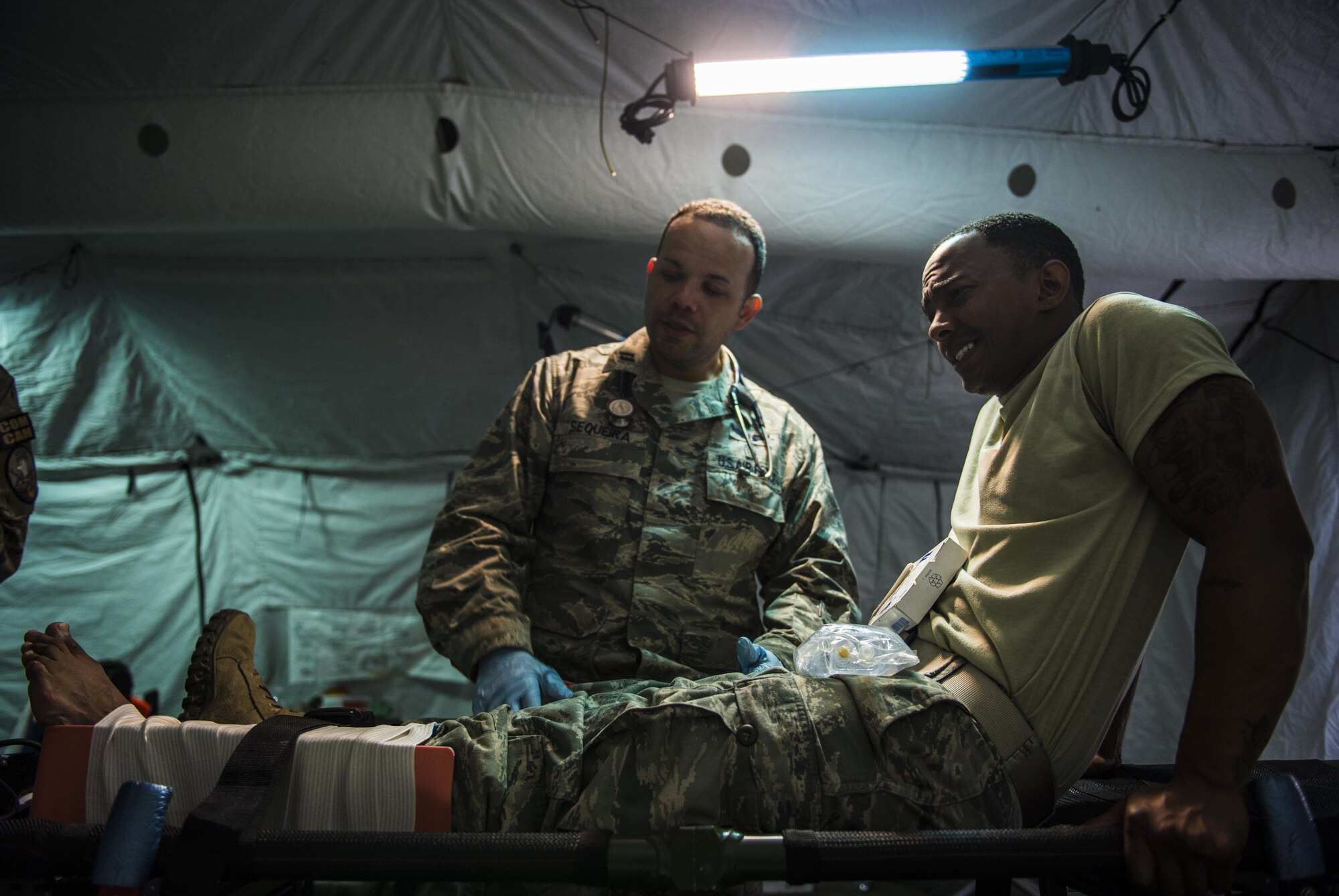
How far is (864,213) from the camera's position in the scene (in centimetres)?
307

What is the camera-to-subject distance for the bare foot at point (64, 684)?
1400 mm

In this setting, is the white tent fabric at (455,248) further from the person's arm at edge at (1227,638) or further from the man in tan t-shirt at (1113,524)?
the person's arm at edge at (1227,638)

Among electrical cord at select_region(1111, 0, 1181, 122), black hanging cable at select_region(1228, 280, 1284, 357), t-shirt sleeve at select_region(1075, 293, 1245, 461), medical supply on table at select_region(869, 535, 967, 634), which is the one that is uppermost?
electrical cord at select_region(1111, 0, 1181, 122)

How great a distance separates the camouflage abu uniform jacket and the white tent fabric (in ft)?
3.15

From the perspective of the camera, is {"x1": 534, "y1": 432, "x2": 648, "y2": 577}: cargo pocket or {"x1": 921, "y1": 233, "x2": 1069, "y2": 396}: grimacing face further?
{"x1": 534, "y1": 432, "x2": 648, "y2": 577}: cargo pocket

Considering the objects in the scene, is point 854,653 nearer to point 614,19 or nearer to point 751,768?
point 751,768

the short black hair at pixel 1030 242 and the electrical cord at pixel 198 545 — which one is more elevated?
the short black hair at pixel 1030 242

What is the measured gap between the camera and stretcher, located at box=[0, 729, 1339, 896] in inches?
43.4

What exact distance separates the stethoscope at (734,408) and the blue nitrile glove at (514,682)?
27.1 inches

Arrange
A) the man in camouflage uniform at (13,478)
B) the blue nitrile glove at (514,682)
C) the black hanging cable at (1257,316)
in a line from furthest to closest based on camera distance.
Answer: the black hanging cable at (1257,316) → the man in camouflage uniform at (13,478) → the blue nitrile glove at (514,682)

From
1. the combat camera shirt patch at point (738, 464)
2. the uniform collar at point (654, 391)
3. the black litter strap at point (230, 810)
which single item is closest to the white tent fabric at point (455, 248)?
A: the uniform collar at point (654, 391)

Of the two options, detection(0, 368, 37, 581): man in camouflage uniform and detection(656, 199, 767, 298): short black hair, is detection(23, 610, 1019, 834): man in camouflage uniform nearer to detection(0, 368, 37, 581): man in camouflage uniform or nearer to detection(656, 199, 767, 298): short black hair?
detection(0, 368, 37, 581): man in camouflage uniform

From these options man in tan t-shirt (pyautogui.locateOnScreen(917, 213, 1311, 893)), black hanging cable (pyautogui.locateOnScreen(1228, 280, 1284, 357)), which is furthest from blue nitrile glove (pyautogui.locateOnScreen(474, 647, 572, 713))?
black hanging cable (pyautogui.locateOnScreen(1228, 280, 1284, 357))

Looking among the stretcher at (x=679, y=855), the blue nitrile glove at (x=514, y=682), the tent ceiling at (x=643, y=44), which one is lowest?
the stretcher at (x=679, y=855)
